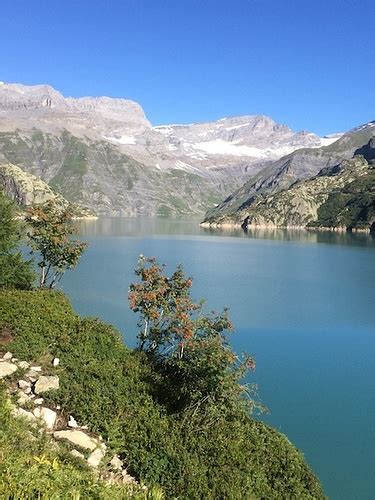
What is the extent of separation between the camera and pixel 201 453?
84.1ft

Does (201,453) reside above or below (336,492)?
above

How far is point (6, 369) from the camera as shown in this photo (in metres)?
26.9

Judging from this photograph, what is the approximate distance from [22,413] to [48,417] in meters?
1.39

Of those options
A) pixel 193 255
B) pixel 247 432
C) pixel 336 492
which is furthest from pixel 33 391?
pixel 193 255

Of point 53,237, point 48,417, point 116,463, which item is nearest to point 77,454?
point 116,463

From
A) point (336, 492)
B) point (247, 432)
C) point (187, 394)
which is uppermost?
point (187, 394)

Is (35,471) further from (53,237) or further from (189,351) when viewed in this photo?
(53,237)

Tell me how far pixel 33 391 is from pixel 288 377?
96.3 feet

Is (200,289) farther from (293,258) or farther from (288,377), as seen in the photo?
(293,258)

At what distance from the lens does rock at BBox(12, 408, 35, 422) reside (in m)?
22.8

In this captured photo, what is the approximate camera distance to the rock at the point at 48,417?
2372cm

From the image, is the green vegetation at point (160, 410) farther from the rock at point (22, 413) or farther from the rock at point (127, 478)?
the rock at point (22, 413)

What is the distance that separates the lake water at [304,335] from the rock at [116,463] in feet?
46.2

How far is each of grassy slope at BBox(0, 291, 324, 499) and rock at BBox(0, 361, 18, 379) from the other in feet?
5.28
